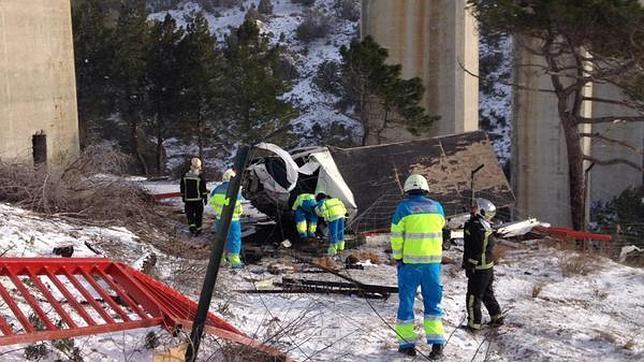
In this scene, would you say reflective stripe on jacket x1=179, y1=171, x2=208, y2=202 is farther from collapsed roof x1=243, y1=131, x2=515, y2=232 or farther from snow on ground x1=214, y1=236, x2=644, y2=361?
snow on ground x1=214, y1=236, x2=644, y2=361

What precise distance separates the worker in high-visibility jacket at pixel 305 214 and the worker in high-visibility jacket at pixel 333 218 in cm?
14

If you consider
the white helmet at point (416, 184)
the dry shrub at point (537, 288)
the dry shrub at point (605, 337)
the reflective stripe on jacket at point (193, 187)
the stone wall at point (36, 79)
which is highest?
the stone wall at point (36, 79)

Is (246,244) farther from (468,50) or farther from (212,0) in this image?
(212,0)

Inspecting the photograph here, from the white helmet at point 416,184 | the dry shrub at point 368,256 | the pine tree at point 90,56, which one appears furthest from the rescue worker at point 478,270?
the pine tree at point 90,56

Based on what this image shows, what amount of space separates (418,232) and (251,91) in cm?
1694

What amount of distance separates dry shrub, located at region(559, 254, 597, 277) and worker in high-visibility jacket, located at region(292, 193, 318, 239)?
359 centimetres

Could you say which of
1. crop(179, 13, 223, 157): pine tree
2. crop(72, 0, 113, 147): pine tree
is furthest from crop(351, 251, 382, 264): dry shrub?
crop(72, 0, 113, 147): pine tree

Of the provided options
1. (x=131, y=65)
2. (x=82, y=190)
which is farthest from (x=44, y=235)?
(x=131, y=65)

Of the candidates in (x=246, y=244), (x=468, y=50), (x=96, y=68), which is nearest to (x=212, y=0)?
(x=96, y=68)

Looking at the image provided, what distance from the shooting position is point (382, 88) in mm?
20234

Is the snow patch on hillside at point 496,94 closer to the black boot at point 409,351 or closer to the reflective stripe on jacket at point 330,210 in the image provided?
the reflective stripe on jacket at point 330,210

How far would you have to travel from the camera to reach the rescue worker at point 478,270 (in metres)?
6.52

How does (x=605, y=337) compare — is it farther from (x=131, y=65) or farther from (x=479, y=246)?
(x=131, y=65)

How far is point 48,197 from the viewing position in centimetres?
906
